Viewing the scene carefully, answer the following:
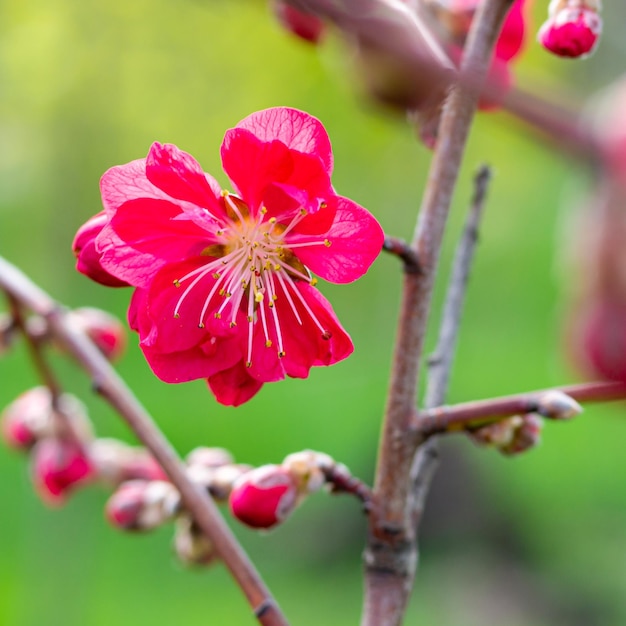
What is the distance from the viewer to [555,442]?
144 inches

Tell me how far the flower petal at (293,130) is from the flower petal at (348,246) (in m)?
0.03

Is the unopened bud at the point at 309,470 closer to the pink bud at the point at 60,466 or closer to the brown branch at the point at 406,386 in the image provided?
the brown branch at the point at 406,386

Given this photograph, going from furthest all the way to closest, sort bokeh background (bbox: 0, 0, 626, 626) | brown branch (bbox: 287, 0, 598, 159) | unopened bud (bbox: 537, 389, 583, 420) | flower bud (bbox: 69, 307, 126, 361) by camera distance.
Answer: bokeh background (bbox: 0, 0, 626, 626)
flower bud (bbox: 69, 307, 126, 361)
unopened bud (bbox: 537, 389, 583, 420)
brown branch (bbox: 287, 0, 598, 159)

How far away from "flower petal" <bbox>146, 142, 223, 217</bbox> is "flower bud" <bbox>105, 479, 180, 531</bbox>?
0.76 feet

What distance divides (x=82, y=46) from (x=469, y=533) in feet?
6.65

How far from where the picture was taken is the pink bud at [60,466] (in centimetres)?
78

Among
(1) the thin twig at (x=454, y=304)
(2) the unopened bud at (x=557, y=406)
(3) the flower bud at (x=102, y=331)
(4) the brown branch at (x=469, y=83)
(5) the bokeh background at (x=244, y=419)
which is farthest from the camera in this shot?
(5) the bokeh background at (x=244, y=419)

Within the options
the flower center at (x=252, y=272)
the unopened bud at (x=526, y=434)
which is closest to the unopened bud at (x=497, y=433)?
the unopened bud at (x=526, y=434)

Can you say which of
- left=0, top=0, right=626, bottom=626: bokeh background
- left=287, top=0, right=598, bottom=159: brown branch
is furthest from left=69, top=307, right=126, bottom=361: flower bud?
left=0, top=0, right=626, bottom=626: bokeh background

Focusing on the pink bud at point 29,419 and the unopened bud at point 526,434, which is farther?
the pink bud at point 29,419

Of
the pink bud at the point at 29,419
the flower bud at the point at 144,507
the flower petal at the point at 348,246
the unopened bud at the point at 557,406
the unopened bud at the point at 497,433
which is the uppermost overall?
the flower petal at the point at 348,246

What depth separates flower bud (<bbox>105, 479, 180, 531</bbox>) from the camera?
0.62 metres

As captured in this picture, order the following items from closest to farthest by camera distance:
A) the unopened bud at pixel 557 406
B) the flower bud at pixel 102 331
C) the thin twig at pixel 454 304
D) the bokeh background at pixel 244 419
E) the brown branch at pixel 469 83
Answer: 1. the brown branch at pixel 469 83
2. the unopened bud at pixel 557 406
3. the thin twig at pixel 454 304
4. the flower bud at pixel 102 331
5. the bokeh background at pixel 244 419

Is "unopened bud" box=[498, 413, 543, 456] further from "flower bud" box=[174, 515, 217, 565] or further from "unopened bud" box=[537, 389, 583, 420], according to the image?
"flower bud" box=[174, 515, 217, 565]
